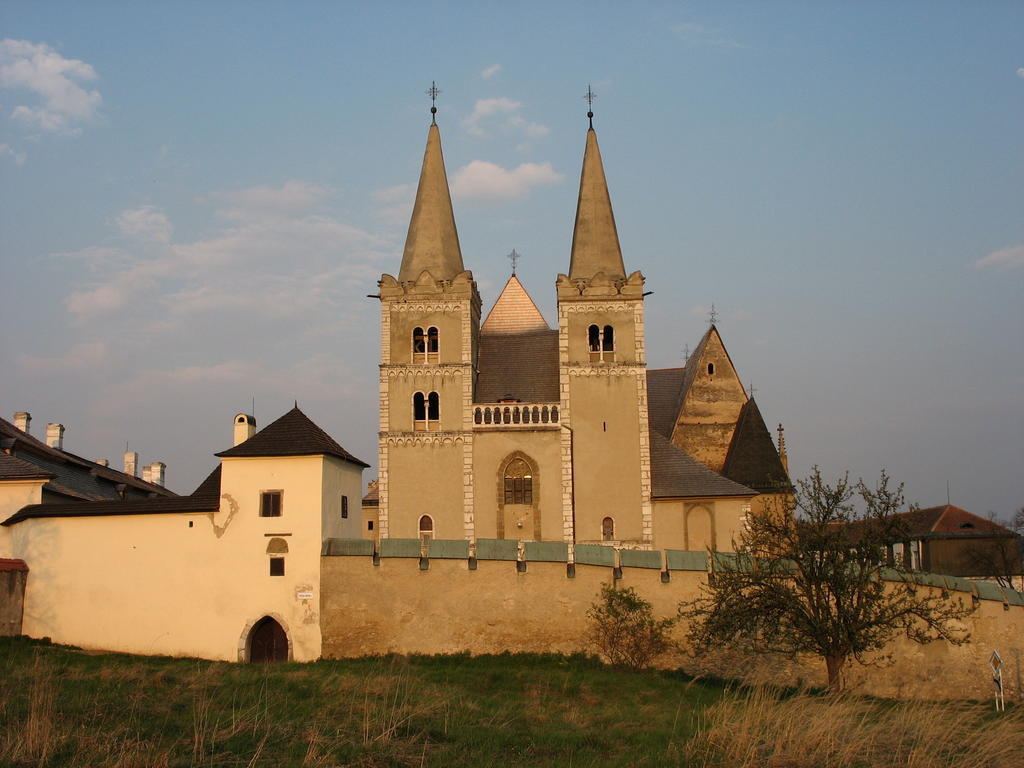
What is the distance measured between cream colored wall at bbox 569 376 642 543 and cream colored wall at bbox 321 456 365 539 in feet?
38.2

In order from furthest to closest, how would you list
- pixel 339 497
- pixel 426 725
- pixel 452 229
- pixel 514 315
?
1. pixel 514 315
2. pixel 452 229
3. pixel 339 497
4. pixel 426 725

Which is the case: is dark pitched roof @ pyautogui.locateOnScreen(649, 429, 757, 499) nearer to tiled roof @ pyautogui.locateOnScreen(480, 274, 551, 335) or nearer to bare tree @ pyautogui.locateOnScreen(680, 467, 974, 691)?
tiled roof @ pyautogui.locateOnScreen(480, 274, 551, 335)

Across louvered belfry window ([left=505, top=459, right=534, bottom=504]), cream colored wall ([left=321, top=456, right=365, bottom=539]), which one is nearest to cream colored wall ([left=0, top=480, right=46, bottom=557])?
cream colored wall ([left=321, top=456, right=365, bottom=539])

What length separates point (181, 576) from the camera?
27.5 meters

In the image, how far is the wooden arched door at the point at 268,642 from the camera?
27.1m

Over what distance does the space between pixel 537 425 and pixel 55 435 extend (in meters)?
21.4

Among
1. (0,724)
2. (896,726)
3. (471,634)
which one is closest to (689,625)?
(471,634)

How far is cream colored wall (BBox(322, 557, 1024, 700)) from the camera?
2730 cm

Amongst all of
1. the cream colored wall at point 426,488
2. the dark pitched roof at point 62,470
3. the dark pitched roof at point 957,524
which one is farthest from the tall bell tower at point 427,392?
the dark pitched roof at point 957,524

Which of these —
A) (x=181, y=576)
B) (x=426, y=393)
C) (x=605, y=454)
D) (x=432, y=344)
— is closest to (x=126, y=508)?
(x=181, y=576)

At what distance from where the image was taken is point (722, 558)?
27422 mm

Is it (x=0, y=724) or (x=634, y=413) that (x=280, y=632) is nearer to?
(x=0, y=724)

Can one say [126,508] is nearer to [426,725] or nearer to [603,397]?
[426,725]

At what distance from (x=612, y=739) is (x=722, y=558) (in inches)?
464
